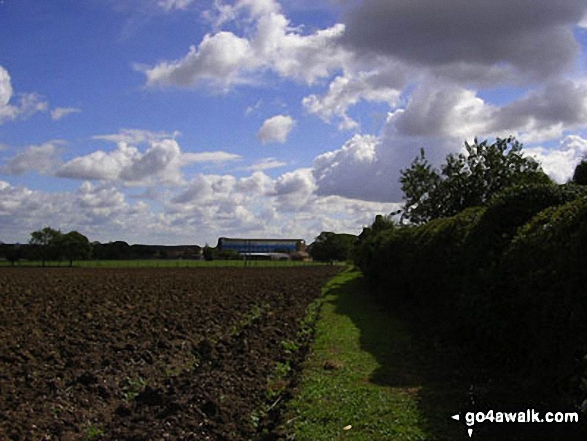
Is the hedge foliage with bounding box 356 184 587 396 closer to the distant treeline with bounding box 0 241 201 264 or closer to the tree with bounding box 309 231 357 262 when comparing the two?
the distant treeline with bounding box 0 241 201 264

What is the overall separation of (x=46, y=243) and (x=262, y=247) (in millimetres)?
46526

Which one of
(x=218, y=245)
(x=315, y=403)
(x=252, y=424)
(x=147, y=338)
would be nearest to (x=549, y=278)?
(x=315, y=403)

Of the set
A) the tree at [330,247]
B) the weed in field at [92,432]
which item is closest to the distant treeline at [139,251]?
the tree at [330,247]

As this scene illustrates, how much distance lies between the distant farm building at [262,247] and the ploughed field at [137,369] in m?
109

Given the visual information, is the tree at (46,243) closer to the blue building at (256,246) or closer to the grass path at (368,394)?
the blue building at (256,246)

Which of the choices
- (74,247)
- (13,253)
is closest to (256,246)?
(74,247)

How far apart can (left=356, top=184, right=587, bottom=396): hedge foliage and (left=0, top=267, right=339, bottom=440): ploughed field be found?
3331mm

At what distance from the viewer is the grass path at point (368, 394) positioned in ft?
23.7

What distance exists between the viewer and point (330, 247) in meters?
116

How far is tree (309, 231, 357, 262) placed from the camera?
115188 millimetres

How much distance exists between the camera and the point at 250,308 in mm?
23234

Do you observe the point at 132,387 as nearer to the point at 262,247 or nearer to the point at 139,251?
the point at 139,251

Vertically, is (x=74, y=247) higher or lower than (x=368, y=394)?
higher

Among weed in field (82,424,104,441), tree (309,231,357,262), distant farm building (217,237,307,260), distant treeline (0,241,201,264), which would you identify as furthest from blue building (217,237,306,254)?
weed in field (82,424,104,441)
